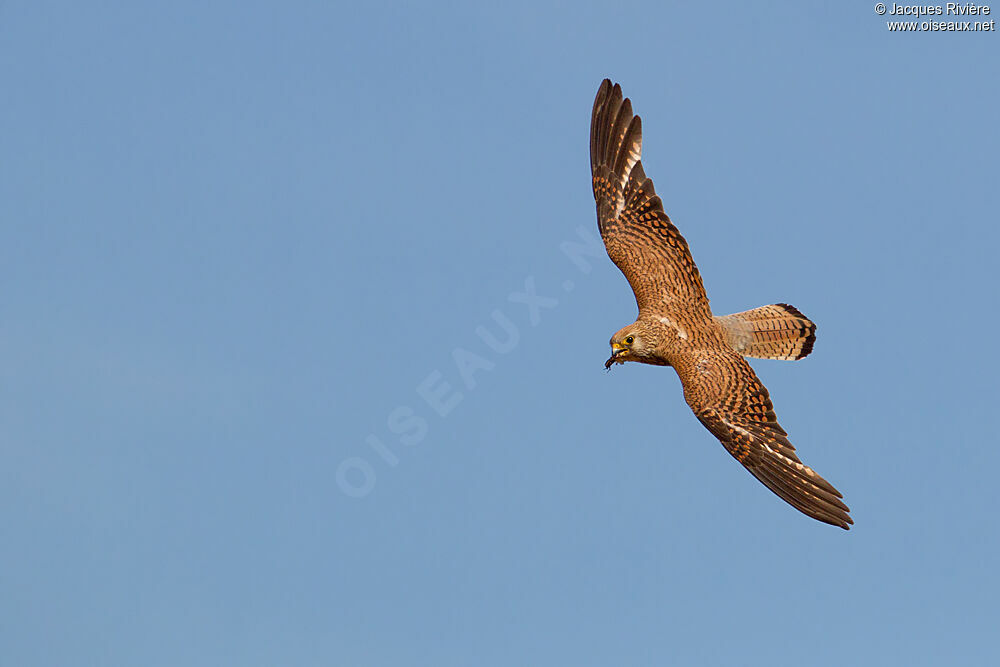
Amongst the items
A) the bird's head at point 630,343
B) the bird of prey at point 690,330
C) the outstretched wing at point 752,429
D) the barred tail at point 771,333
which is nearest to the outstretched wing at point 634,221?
the bird of prey at point 690,330

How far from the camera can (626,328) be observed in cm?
1820

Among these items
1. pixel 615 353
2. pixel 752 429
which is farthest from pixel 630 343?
pixel 752 429

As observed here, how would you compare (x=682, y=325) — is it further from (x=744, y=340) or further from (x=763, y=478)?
(x=763, y=478)

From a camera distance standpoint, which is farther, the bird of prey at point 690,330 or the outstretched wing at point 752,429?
the bird of prey at point 690,330

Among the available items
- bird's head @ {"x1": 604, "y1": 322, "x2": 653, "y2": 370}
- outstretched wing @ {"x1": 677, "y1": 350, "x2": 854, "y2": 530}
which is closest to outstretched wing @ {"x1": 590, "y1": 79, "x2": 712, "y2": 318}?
bird's head @ {"x1": 604, "y1": 322, "x2": 653, "y2": 370}

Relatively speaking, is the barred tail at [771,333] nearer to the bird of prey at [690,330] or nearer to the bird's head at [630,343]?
the bird of prey at [690,330]

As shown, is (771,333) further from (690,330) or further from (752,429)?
(752,429)

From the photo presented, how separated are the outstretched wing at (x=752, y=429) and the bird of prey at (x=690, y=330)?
0.02m

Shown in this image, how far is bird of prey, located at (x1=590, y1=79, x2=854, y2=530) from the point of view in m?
17.0

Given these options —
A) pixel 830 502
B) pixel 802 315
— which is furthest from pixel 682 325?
pixel 830 502

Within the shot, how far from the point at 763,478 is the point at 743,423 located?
0.93 metres

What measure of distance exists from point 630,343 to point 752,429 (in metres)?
2.43

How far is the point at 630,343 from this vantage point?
59.4 feet

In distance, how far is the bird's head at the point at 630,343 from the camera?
1808cm
